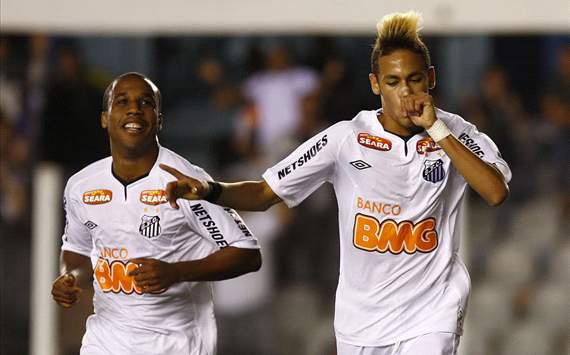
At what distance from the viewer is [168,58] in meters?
10.3

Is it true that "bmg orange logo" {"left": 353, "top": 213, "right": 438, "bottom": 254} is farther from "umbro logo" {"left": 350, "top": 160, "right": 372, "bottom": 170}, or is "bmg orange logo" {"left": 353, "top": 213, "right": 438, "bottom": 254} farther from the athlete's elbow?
the athlete's elbow

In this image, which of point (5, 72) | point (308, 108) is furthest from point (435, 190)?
point (5, 72)

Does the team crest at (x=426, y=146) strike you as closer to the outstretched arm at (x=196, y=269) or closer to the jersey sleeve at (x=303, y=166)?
the jersey sleeve at (x=303, y=166)

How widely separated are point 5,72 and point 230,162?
2293 millimetres

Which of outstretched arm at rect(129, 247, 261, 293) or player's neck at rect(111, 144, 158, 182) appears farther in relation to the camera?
player's neck at rect(111, 144, 158, 182)

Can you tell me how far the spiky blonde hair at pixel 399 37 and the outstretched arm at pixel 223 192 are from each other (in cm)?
75

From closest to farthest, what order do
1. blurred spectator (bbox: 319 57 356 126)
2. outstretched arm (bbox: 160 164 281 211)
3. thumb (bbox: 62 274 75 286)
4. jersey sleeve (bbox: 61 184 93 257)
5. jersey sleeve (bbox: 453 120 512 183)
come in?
outstretched arm (bbox: 160 164 281 211) < jersey sleeve (bbox: 453 120 512 183) < thumb (bbox: 62 274 75 286) < jersey sleeve (bbox: 61 184 93 257) < blurred spectator (bbox: 319 57 356 126)

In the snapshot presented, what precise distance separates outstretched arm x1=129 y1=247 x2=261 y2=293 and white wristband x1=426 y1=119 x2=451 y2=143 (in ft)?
3.33

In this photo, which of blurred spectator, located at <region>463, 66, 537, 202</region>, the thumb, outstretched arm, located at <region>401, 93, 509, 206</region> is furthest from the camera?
blurred spectator, located at <region>463, 66, 537, 202</region>

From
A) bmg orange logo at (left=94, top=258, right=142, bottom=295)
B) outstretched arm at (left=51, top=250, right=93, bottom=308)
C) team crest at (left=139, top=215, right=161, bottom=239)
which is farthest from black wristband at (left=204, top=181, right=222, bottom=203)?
outstretched arm at (left=51, top=250, right=93, bottom=308)

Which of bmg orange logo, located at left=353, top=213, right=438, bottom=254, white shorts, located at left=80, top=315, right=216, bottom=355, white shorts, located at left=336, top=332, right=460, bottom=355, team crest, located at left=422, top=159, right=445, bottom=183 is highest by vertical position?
team crest, located at left=422, top=159, right=445, bottom=183

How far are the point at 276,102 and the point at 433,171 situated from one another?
5182mm

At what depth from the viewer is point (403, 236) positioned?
16.4 ft

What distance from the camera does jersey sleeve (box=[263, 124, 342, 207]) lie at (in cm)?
512
